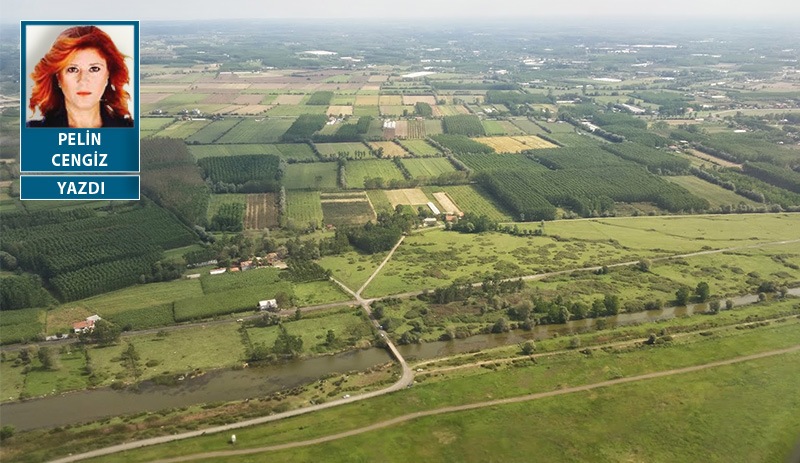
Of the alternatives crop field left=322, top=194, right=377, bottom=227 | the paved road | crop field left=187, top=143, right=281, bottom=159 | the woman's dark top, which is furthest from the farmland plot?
the woman's dark top

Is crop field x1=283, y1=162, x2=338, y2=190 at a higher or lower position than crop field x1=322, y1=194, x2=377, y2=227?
higher

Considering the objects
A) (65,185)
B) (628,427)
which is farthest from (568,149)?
(65,185)

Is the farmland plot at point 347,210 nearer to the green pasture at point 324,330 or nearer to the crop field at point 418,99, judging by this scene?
the green pasture at point 324,330

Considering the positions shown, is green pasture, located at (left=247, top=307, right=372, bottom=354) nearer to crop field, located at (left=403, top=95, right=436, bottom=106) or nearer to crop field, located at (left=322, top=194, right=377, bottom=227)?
crop field, located at (left=322, top=194, right=377, bottom=227)

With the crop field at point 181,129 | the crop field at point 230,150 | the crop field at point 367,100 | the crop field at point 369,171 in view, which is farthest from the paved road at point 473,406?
the crop field at point 367,100

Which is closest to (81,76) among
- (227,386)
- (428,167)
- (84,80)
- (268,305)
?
(84,80)

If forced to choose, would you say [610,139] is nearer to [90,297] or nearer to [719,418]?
[719,418]
